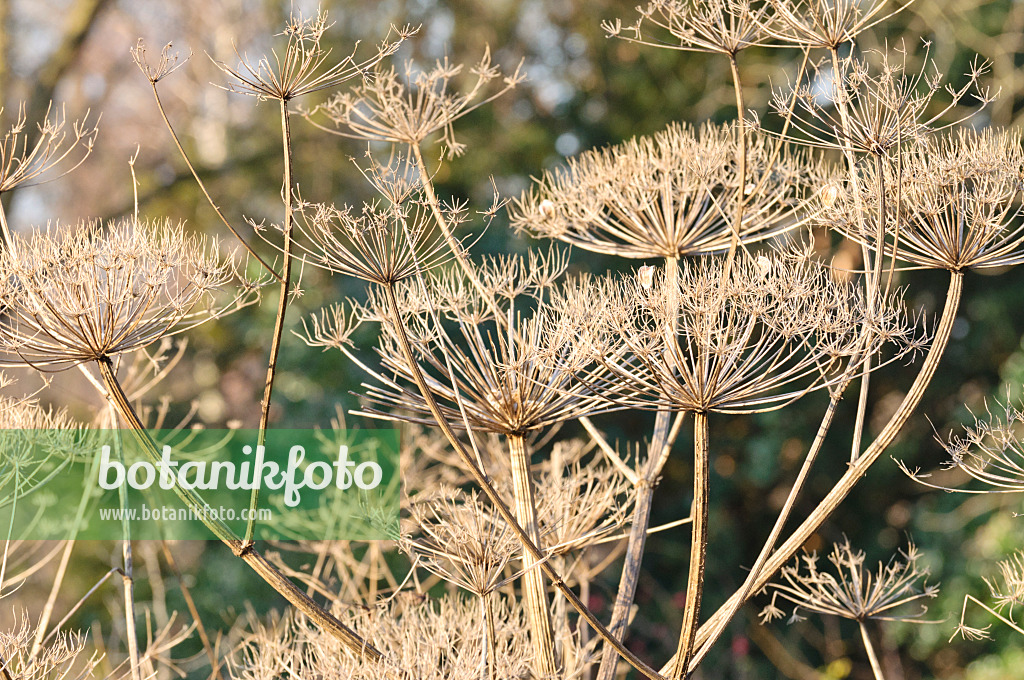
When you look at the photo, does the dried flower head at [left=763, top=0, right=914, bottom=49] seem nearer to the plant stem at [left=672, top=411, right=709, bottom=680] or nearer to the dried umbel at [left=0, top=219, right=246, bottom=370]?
the plant stem at [left=672, top=411, right=709, bottom=680]

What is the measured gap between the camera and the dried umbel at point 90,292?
316cm

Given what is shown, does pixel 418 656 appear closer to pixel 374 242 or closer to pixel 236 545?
pixel 236 545

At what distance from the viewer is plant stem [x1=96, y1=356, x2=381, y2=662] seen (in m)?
3.29

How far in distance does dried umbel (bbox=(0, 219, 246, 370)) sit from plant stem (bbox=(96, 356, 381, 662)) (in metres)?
0.14

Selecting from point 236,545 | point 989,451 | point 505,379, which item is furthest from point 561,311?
point 989,451

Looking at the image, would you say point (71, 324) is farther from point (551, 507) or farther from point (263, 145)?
point (263, 145)

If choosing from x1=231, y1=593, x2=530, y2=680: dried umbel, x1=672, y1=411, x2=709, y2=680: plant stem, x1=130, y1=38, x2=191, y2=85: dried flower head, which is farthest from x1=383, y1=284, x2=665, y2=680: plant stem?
x1=130, y1=38, x2=191, y2=85: dried flower head

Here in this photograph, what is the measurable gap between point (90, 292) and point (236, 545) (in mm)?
1101

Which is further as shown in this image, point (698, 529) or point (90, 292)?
point (698, 529)

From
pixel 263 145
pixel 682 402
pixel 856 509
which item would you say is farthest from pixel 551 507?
pixel 263 145

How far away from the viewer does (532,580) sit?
3.87 m

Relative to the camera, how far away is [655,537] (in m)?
12.0

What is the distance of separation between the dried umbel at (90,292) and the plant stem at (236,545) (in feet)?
0.46

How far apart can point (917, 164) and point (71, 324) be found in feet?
11.8
